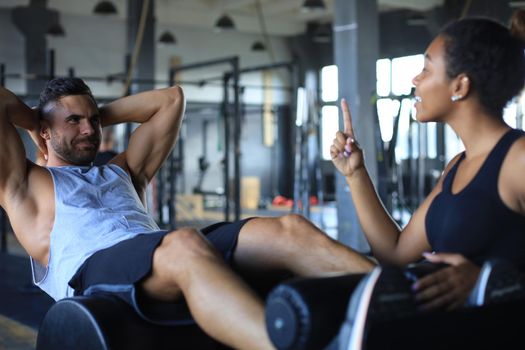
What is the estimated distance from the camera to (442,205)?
1.66 m

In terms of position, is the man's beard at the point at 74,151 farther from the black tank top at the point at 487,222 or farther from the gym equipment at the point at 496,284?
the gym equipment at the point at 496,284

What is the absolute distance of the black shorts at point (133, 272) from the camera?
178 centimetres

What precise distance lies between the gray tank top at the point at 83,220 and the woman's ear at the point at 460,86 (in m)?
0.93

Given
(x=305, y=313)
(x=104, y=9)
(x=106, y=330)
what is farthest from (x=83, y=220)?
(x=104, y=9)

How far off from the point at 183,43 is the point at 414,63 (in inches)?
174

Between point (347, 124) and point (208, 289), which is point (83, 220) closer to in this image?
point (208, 289)

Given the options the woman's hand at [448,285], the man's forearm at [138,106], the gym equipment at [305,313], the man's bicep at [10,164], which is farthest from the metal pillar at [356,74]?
the gym equipment at [305,313]

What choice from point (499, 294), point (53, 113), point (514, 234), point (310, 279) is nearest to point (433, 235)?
point (514, 234)

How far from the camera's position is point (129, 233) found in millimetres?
1981

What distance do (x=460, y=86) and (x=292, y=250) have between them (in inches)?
22.8

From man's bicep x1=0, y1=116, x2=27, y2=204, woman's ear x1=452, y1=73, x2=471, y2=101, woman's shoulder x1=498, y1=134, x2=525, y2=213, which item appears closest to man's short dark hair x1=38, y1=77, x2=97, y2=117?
man's bicep x1=0, y1=116, x2=27, y2=204

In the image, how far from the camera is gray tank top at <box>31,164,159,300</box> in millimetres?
1992

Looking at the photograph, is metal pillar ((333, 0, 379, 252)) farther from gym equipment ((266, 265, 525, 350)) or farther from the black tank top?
gym equipment ((266, 265, 525, 350))

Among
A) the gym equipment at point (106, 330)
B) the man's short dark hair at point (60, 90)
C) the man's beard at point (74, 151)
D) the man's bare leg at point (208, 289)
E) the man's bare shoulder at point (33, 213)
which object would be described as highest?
the man's short dark hair at point (60, 90)
